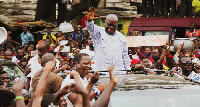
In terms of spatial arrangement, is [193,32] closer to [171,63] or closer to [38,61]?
[171,63]

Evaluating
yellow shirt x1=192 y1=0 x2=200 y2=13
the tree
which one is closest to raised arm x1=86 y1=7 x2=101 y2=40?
the tree

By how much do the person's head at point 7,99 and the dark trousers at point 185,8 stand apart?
1410cm

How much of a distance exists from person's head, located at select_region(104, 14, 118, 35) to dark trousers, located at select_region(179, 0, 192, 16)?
11638 mm

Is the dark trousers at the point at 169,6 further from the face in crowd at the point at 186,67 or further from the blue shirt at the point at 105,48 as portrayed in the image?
the blue shirt at the point at 105,48

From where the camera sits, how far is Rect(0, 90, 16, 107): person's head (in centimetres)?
487

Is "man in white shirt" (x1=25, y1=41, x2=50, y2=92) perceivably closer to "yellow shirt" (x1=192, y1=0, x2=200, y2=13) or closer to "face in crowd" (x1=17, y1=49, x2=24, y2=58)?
"face in crowd" (x1=17, y1=49, x2=24, y2=58)

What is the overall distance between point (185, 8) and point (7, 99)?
14571mm

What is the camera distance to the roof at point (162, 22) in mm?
17592

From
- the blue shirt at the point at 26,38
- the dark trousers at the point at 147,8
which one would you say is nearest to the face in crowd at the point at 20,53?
the blue shirt at the point at 26,38

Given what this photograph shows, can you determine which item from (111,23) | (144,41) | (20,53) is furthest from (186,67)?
(20,53)

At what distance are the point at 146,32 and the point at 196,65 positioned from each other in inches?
307

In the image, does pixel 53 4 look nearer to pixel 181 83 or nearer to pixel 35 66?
pixel 35 66

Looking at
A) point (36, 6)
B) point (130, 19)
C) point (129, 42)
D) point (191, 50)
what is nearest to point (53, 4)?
point (36, 6)

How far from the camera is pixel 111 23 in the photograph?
7059mm
